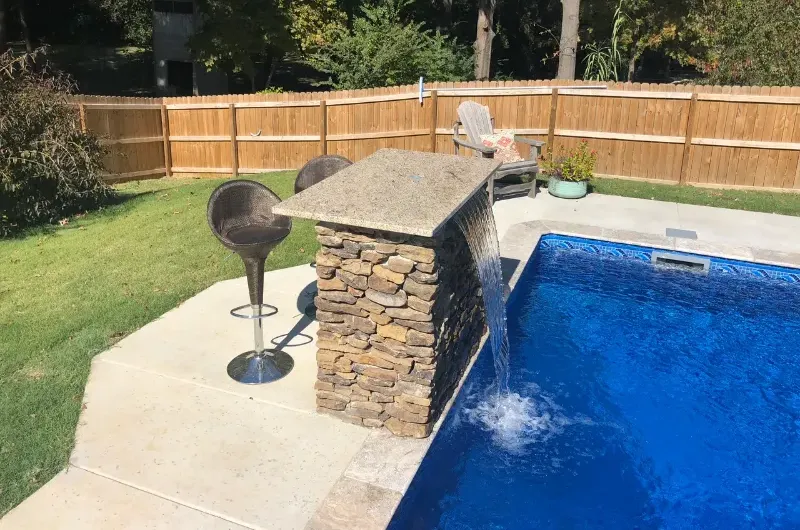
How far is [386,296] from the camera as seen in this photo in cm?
413

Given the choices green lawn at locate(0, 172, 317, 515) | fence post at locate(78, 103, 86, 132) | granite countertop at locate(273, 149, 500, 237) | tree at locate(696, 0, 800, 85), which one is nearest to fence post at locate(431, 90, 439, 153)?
A: green lawn at locate(0, 172, 317, 515)

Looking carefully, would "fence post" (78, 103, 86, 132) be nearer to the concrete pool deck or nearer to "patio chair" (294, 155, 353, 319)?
the concrete pool deck

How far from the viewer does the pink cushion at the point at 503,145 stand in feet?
33.5

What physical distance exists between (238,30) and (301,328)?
14.0 metres

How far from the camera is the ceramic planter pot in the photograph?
1009cm

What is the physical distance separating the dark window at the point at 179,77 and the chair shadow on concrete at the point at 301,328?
1795 cm

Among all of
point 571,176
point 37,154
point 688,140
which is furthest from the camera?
point 688,140

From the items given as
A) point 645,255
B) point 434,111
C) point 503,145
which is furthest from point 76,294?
point 434,111

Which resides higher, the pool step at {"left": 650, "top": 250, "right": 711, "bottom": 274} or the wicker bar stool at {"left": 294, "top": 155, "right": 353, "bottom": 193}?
the wicker bar stool at {"left": 294, "top": 155, "right": 353, "bottom": 193}

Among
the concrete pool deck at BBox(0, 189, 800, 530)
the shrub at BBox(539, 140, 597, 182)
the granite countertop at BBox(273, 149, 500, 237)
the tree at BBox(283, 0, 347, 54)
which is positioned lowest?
the concrete pool deck at BBox(0, 189, 800, 530)

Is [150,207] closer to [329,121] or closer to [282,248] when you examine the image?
[282,248]

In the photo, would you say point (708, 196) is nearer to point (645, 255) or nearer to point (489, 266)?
point (645, 255)

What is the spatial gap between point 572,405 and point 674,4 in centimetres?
1949

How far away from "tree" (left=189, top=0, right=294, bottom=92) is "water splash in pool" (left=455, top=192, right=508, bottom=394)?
13.9 metres
